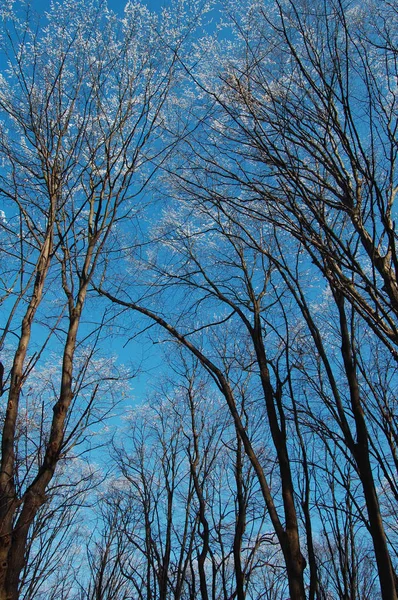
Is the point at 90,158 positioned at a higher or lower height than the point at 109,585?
higher

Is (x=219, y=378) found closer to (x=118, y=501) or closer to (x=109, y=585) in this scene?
(x=118, y=501)

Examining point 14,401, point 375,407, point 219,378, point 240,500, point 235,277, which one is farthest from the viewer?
point 240,500

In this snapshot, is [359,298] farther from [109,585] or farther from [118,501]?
[109,585]

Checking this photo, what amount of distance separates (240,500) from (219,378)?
6226 millimetres

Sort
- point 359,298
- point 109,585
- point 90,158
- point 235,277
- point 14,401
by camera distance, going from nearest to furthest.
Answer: point 359,298 < point 14,401 < point 90,158 < point 235,277 < point 109,585

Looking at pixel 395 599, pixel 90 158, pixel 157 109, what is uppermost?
pixel 157 109

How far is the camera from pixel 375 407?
6684mm

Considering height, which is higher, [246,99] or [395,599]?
[246,99]

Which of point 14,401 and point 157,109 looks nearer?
point 14,401

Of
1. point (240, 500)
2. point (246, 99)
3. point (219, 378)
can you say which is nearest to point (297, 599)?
point (219, 378)

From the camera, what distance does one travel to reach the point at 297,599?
3.16 metres

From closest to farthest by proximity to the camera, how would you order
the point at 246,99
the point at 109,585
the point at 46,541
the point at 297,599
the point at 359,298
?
the point at 359,298
the point at 246,99
the point at 297,599
the point at 46,541
the point at 109,585

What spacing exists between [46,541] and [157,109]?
789 cm

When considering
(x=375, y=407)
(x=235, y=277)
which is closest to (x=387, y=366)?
(x=375, y=407)
